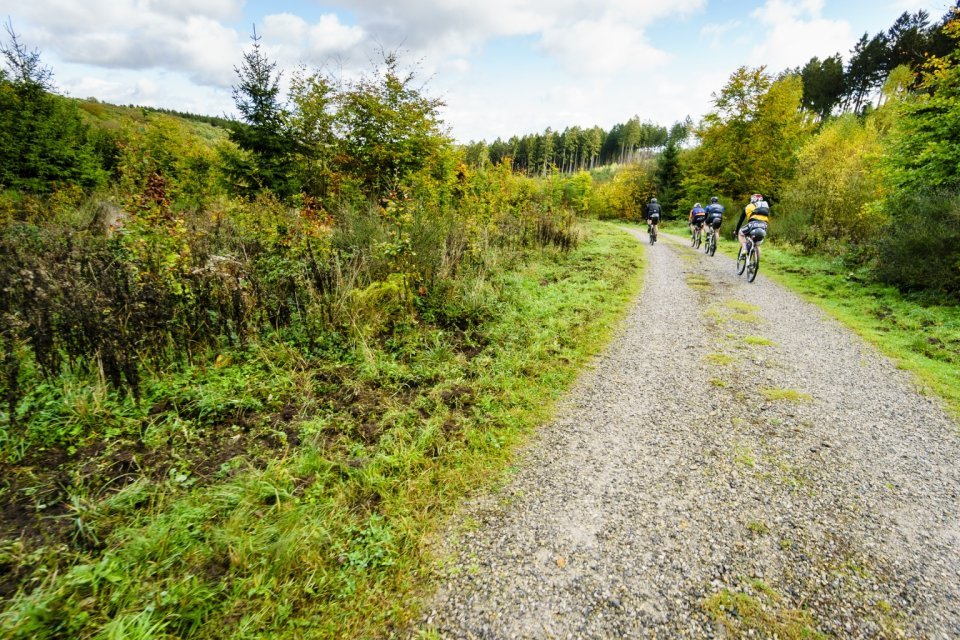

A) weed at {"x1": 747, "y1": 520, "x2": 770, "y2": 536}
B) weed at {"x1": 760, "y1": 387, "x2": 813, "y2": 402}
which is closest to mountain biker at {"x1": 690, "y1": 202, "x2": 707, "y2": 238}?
weed at {"x1": 760, "y1": 387, "x2": 813, "y2": 402}

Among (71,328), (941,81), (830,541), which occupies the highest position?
(941,81)

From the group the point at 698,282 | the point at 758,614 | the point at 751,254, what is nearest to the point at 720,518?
the point at 758,614

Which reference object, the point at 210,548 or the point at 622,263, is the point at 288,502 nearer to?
the point at 210,548

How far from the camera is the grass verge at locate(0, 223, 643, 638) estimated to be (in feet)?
6.64

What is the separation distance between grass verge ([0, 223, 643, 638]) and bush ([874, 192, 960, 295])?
905 centimetres

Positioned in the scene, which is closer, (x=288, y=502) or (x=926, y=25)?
(x=288, y=502)

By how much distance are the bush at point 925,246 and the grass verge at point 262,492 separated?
9.05m

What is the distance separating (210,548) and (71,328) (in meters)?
3.02

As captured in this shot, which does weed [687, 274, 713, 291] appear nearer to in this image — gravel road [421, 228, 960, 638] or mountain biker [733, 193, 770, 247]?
mountain biker [733, 193, 770, 247]

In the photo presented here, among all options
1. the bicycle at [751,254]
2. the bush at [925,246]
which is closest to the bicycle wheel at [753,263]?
the bicycle at [751,254]

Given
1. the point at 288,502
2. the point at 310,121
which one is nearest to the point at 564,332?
the point at 288,502

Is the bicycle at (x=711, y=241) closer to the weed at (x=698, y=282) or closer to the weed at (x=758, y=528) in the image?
the weed at (x=698, y=282)

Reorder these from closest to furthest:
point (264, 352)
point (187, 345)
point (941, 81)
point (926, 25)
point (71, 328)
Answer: point (71, 328)
point (187, 345)
point (264, 352)
point (941, 81)
point (926, 25)

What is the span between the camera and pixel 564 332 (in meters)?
6.50
